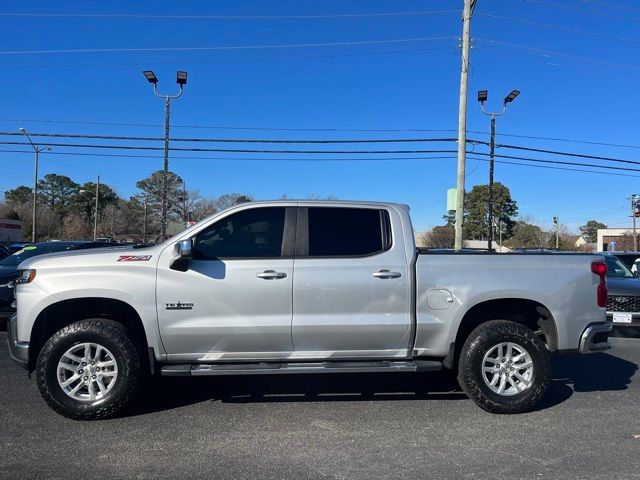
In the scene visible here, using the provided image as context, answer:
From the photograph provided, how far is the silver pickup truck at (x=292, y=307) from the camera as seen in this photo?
486cm

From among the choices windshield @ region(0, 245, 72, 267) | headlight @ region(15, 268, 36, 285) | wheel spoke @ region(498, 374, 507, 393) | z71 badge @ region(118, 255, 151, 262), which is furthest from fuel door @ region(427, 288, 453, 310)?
windshield @ region(0, 245, 72, 267)

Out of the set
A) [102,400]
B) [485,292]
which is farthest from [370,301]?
[102,400]

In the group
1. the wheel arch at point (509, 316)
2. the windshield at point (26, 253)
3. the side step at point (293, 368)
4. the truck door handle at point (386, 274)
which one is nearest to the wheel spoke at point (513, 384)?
the wheel arch at point (509, 316)

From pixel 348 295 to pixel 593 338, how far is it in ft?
8.44

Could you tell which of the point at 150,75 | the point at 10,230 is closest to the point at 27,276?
the point at 150,75

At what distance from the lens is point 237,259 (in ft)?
16.5

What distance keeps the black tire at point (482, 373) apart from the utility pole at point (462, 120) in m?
10.7

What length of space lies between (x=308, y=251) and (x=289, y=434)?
171 centimetres

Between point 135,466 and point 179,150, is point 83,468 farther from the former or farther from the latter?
point 179,150

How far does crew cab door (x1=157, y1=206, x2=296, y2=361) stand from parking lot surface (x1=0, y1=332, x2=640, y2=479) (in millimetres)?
686

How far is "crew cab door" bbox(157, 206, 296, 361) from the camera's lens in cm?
490

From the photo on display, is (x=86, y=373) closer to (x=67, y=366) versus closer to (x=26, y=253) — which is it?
(x=67, y=366)

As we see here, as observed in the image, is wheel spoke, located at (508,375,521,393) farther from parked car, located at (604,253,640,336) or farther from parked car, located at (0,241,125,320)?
parked car, located at (0,241,125,320)

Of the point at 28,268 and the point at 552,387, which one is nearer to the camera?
the point at 28,268
